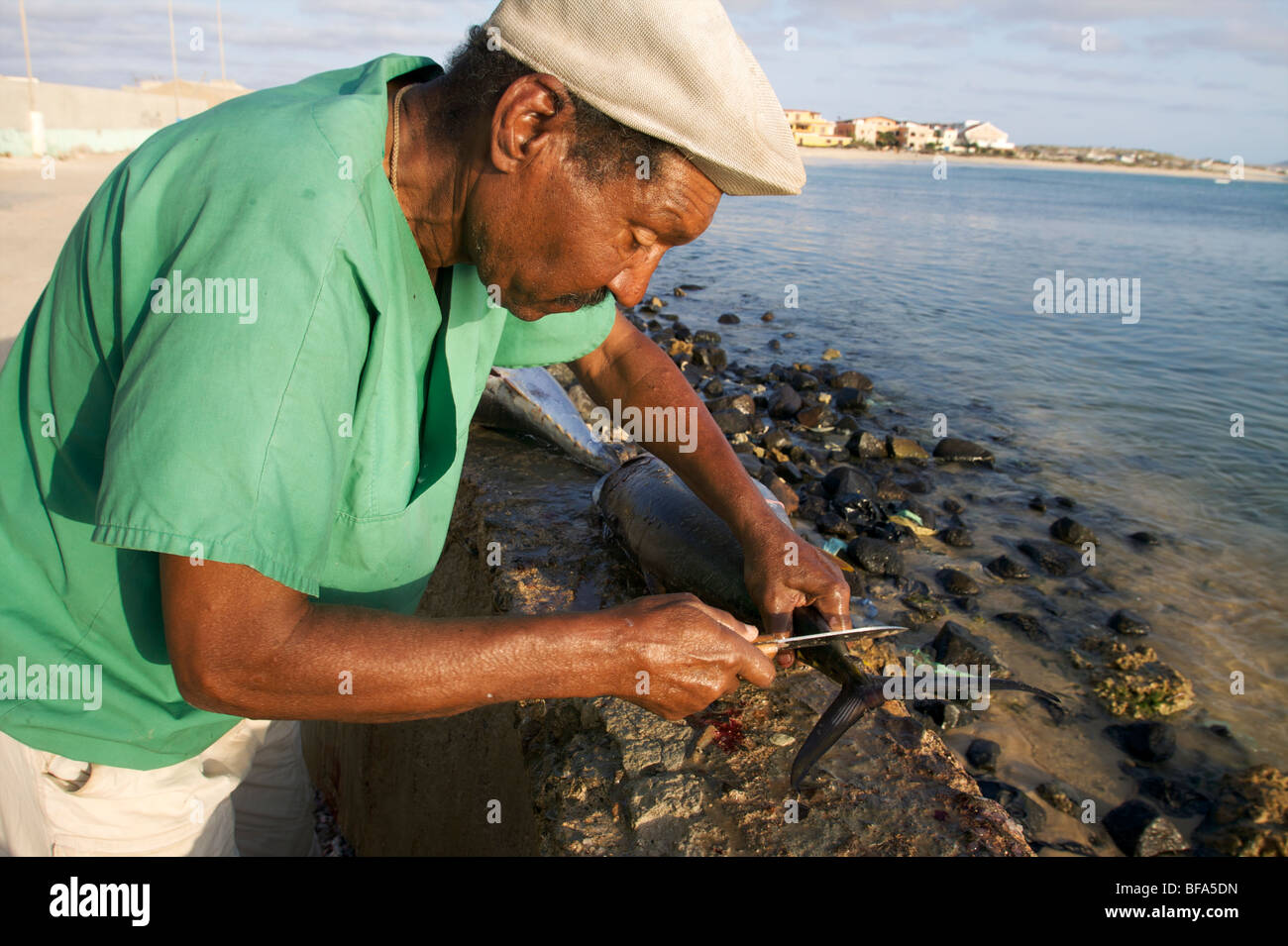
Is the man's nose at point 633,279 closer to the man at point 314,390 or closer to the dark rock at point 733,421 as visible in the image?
the man at point 314,390

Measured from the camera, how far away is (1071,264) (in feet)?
79.8

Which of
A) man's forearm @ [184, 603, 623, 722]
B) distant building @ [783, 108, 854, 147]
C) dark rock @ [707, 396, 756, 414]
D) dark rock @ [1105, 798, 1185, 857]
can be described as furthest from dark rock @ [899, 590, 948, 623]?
distant building @ [783, 108, 854, 147]

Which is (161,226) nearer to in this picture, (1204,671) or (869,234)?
(1204,671)

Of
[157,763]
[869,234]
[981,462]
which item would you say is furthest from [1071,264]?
[157,763]

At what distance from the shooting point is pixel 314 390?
53.8 inches

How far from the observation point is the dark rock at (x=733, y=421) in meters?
9.20

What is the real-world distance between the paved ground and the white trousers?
5.26 m

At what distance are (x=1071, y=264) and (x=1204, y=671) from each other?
21449mm

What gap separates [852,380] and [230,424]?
1114 cm

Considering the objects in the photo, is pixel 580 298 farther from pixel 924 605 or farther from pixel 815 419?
pixel 815 419

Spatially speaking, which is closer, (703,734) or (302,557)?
(302,557)

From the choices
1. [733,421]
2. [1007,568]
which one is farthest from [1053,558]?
[733,421]

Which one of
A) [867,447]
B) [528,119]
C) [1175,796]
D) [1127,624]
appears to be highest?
[528,119]
